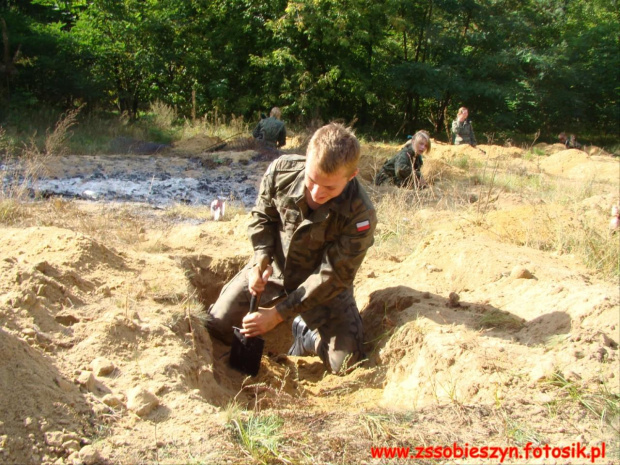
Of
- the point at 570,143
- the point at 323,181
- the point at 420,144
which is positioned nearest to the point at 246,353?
the point at 323,181

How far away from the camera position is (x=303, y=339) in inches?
158

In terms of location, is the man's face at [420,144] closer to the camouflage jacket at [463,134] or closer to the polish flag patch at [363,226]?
the polish flag patch at [363,226]

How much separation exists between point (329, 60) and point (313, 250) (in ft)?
47.2

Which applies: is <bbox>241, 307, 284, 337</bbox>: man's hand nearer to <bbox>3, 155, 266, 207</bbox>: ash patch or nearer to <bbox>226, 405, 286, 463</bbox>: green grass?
<bbox>226, 405, 286, 463</bbox>: green grass

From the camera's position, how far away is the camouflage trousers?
3.60 metres

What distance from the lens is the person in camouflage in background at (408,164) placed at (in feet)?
25.9

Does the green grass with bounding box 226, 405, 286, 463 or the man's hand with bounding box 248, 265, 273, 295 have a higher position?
the man's hand with bounding box 248, 265, 273, 295

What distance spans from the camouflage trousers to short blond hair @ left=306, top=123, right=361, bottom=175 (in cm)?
103

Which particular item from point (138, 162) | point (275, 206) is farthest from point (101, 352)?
point (138, 162)

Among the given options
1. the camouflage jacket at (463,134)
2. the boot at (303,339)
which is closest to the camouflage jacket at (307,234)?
the boot at (303,339)

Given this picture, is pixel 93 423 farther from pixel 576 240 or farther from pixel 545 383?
pixel 576 240

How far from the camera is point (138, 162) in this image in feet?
30.9

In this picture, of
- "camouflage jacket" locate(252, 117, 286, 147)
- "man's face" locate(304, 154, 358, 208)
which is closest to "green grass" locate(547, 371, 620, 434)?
"man's face" locate(304, 154, 358, 208)

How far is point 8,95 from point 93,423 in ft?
40.8
